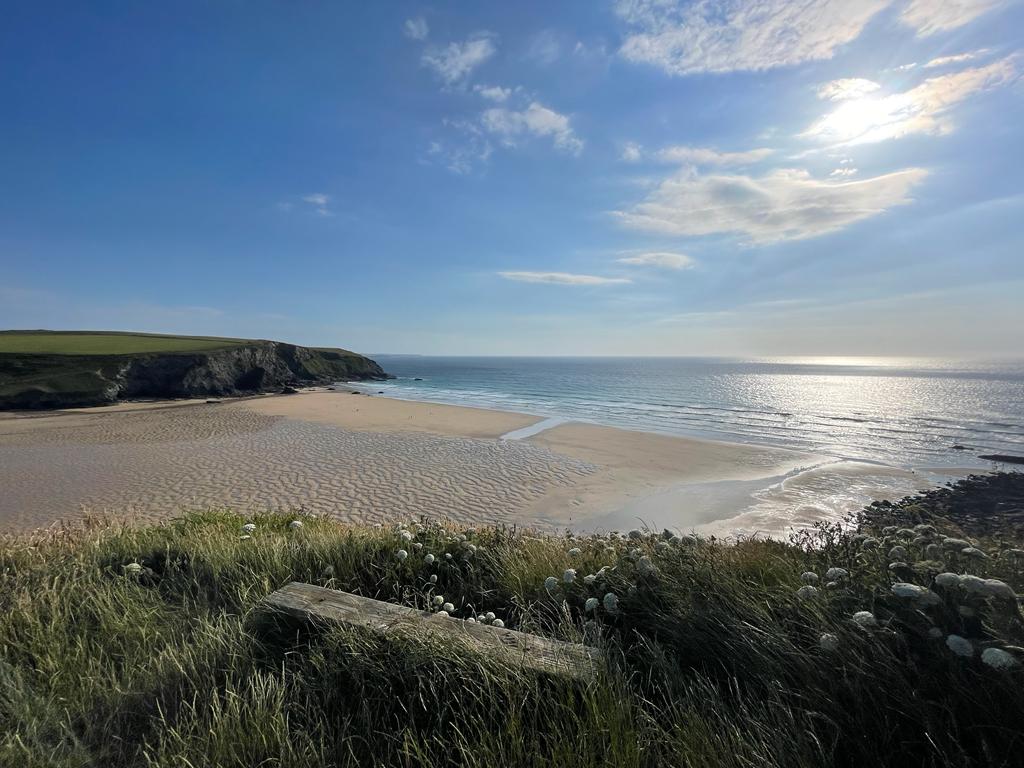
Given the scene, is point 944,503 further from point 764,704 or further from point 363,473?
point 363,473

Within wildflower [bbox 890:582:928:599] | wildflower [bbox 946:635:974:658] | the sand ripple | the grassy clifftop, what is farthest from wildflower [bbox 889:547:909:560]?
the grassy clifftop

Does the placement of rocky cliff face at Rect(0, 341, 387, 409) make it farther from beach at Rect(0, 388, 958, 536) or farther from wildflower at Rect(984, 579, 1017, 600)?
wildflower at Rect(984, 579, 1017, 600)

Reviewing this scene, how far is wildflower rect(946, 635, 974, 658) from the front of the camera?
6.57 feet

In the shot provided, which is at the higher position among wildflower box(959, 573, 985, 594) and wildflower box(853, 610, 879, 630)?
wildflower box(959, 573, 985, 594)

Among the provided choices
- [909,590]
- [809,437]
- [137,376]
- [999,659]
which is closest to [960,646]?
[999,659]

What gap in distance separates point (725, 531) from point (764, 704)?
35.9 ft

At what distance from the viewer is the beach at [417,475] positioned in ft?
42.0

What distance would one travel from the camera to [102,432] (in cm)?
2383

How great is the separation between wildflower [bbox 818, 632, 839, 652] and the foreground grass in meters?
0.02

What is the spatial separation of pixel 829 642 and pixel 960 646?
1.70 feet

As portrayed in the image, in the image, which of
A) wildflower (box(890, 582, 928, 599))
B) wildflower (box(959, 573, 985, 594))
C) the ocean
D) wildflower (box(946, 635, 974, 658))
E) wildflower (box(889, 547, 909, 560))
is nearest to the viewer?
wildflower (box(946, 635, 974, 658))

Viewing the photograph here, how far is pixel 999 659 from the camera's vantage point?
1.87 m

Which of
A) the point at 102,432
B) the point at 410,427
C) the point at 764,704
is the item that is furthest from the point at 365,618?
the point at 102,432

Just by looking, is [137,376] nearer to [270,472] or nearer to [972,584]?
[270,472]
